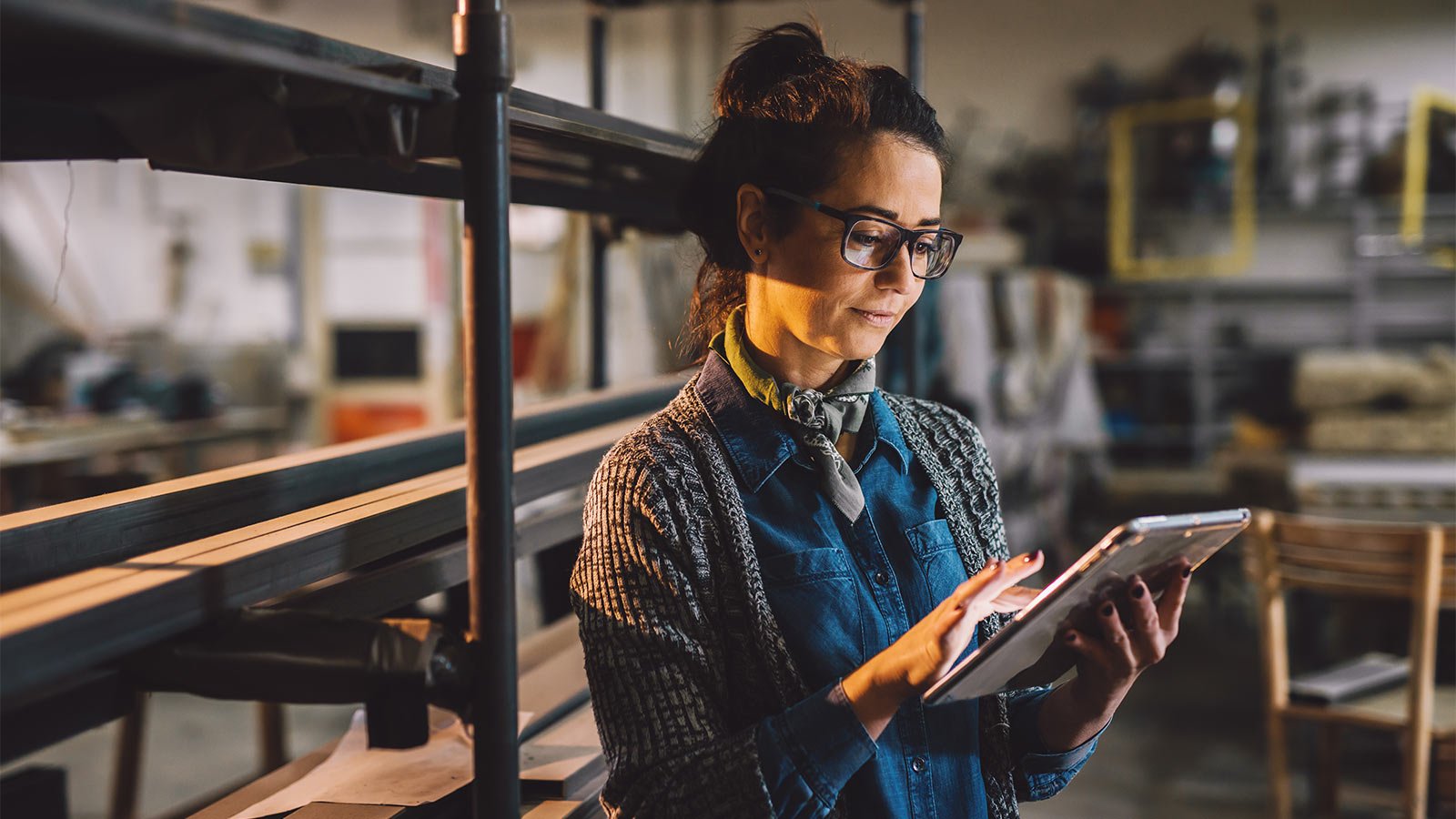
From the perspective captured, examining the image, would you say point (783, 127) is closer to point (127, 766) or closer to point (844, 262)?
point (844, 262)

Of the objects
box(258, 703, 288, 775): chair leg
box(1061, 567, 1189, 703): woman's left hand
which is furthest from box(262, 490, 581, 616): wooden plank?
box(258, 703, 288, 775): chair leg

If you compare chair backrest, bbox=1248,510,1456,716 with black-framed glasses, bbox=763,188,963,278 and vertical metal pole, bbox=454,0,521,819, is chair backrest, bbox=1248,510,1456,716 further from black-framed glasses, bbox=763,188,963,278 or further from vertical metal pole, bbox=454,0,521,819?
vertical metal pole, bbox=454,0,521,819

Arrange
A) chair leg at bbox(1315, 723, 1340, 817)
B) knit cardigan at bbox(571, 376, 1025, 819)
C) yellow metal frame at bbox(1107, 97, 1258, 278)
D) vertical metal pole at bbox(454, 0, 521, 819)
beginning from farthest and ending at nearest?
yellow metal frame at bbox(1107, 97, 1258, 278)
chair leg at bbox(1315, 723, 1340, 817)
knit cardigan at bbox(571, 376, 1025, 819)
vertical metal pole at bbox(454, 0, 521, 819)

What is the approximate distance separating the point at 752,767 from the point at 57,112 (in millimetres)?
776

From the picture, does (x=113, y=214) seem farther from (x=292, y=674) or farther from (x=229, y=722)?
(x=292, y=674)

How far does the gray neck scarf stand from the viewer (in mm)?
1213

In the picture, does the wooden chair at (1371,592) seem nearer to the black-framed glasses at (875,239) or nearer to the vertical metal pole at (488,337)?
the black-framed glasses at (875,239)

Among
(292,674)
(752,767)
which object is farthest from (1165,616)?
(292,674)

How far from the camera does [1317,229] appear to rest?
26.2 feet

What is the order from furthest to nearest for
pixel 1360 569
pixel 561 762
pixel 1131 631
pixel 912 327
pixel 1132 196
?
1. pixel 1132 196
2. pixel 1360 569
3. pixel 912 327
4. pixel 561 762
5. pixel 1131 631

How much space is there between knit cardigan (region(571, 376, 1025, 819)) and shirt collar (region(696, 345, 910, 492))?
0.02 m

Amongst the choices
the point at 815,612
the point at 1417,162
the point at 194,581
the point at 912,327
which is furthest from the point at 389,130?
the point at 1417,162

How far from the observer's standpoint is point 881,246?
1.18 metres

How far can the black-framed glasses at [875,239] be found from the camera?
1160 millimetres
